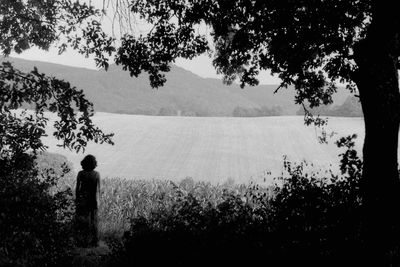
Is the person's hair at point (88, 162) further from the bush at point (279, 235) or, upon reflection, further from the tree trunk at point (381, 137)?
the tree trunk at point (381, 137)

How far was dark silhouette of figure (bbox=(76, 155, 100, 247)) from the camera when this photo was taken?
8148 mm

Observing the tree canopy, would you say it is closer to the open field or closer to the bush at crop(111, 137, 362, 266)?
the bush at crop(111, 137, 362, 266)

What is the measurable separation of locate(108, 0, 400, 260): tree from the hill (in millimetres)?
123012

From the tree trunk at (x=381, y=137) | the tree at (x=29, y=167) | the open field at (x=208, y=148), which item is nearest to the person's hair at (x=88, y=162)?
the tree at (x=29, y=167)

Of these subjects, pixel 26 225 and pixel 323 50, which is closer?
pixel 26 225

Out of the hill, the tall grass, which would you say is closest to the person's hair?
the tall grass

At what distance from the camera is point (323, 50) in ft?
24.2

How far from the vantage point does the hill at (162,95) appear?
148663mm

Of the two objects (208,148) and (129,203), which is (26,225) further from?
(208,148)

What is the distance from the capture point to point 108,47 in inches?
294

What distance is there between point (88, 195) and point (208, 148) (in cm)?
3903

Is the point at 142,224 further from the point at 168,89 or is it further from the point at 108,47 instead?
the point at 168,89

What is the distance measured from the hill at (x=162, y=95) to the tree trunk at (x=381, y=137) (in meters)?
127

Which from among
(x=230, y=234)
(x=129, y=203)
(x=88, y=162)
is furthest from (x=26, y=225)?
(x=129, y=203)
